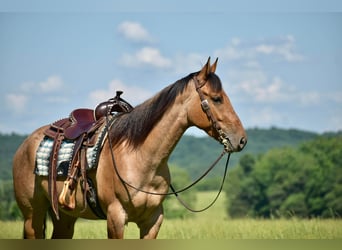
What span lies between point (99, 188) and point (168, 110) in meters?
1.17

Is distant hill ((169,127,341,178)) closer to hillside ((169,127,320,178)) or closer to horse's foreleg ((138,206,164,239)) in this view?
hillside ((169,127,320,178))

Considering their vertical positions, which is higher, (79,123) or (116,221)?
(79,123)

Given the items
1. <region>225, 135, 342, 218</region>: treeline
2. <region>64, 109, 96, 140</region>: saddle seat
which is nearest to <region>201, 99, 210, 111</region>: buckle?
<region>64, 109, 96, 140</region>: saddle seat

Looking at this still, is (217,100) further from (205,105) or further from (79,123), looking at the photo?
(79,123)

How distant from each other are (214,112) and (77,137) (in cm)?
184

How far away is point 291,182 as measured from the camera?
76.4 m

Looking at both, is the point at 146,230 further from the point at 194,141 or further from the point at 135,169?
the point at 194,141

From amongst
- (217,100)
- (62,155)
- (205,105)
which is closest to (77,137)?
(62,155)

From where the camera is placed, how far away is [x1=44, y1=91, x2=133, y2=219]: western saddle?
6982 millimetres

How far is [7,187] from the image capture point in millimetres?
65625

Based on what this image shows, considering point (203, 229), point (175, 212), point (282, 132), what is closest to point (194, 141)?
point (282, 132)

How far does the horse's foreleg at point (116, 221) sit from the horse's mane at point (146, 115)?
72 centimetres

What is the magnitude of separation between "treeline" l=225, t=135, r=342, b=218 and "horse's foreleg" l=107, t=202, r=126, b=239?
6079cm

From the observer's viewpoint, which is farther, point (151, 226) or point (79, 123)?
point (79, 123)
